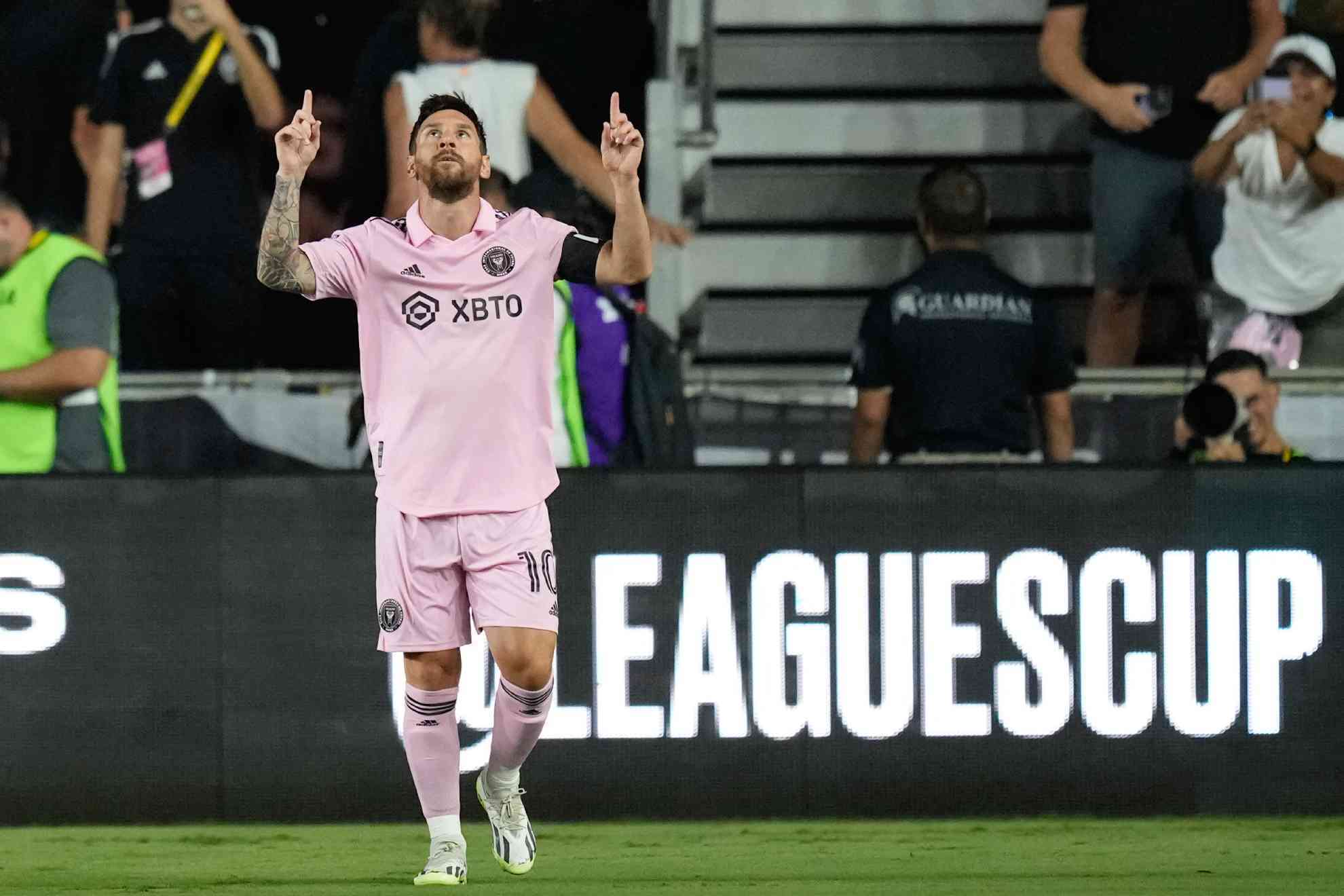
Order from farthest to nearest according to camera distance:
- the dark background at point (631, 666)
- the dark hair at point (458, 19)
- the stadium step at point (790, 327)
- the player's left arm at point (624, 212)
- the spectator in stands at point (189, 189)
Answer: the stadium step at point (790, 327) → the spectator in stands at point (189, 189) → the dark hair at point (458, 19) → the dark background at point (631, 666) → the player's left arm at point (624, 212)

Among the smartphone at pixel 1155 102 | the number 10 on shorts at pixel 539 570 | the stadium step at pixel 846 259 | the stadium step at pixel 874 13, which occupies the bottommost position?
the number 10 on shorts at pixel 539 570

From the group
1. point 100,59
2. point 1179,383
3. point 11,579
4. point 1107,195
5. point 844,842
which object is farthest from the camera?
point 100,59

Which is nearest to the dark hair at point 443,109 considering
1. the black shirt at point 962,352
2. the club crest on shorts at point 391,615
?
the club crest on shorts at point 391,615

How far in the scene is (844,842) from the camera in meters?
7.67

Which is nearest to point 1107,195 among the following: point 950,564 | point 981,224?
point 981,224

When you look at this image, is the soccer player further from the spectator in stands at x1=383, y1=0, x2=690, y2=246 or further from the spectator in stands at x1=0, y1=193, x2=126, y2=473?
the spectator in stands at x1=383, y1=0, x2=690, y2=246

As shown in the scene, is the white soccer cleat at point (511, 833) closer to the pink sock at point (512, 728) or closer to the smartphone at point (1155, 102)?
the pink sock at point (512, 728)

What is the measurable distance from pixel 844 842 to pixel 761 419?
7.98 ft

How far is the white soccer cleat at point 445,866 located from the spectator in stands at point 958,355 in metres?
2.56

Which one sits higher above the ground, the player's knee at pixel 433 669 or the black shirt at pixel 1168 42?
the black shirt at pixel 1168 42

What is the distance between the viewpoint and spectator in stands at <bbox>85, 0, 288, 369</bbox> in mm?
Answer: 9836

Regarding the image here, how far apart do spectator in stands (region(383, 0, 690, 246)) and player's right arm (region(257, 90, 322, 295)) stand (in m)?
3.10

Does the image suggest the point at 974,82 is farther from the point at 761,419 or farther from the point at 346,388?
the point at 346,388

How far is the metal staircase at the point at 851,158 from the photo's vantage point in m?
11.0
